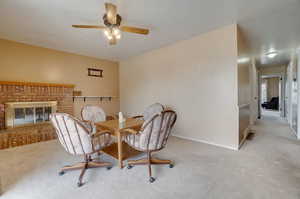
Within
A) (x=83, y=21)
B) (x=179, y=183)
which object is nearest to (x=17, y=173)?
(x=179, y=183)

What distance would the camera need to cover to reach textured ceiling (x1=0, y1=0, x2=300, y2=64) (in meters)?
2.16

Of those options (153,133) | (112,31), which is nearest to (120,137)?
(153,133)

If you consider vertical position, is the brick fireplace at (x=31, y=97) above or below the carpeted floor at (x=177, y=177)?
above

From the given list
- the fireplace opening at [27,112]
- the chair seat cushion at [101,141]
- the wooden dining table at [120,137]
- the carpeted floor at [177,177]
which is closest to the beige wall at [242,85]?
the carpeted floor at [177,177]

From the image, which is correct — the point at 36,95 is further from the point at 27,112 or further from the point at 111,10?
the point at 111,10

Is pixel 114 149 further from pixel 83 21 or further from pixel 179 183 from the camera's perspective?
pixel 83 21

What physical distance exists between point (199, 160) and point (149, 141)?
1054 mm

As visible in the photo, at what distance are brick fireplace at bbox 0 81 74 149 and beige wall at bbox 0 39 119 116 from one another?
0.21 m

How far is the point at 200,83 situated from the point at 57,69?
4.06m

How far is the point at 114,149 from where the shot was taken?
2.68 meters

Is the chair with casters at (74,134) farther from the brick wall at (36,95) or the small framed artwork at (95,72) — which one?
the small framed artwork at (95,72)

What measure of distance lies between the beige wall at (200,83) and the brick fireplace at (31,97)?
242cm

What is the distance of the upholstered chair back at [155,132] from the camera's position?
1801 millimetres

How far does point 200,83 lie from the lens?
327 centimetres
